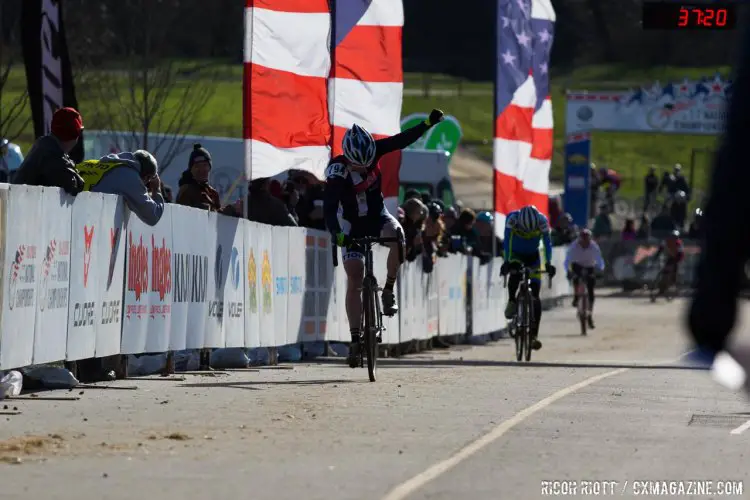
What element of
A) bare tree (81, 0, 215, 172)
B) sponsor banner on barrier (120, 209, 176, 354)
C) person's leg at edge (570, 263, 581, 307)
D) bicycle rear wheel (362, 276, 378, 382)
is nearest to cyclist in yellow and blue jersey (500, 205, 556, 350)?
bicycle rear wheel (362, 276, 378, 382)

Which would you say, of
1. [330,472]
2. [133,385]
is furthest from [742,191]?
[133,385]

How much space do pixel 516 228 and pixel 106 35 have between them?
30.7 metres

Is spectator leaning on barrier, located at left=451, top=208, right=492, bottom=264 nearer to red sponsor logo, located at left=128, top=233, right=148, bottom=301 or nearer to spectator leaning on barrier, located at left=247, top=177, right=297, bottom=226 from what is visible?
spectator leaning on barrier, located at left=247, top=177, right=297, bottom=226

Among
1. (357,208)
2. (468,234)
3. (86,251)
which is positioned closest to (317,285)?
(357,208)

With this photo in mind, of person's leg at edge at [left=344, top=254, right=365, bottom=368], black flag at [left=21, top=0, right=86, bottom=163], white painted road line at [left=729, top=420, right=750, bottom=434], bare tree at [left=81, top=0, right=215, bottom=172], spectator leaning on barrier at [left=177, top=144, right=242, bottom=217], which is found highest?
bare tree at [left=81, top=0, right=215, bottom=172]

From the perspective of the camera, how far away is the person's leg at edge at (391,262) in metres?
14.7

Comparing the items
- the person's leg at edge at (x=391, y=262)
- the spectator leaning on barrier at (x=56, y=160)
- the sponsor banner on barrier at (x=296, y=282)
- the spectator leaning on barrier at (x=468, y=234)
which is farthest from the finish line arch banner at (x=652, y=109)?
the spectator leaning on barrier at (x=56, y=160)

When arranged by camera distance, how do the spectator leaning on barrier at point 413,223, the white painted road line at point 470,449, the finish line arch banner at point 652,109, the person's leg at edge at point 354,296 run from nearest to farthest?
the white painted road line at point 470,449, the person's leg at edge at point 354,296, the spectator leaning on barrier at point 413,223, the finish line arch banner at point 652,109

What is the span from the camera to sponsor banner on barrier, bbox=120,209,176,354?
13.1 m

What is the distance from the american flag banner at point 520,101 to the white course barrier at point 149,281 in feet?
21.5

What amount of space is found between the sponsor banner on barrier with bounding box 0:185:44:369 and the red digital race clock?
12.9 meters

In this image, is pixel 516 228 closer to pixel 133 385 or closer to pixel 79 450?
pixel 133 385

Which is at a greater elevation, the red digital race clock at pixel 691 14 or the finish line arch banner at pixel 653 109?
the finish line arch banner at pixel 653 109

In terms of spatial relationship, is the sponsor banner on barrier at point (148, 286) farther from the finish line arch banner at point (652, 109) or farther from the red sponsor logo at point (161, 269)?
the finish line arch banner at point (652, 109)
